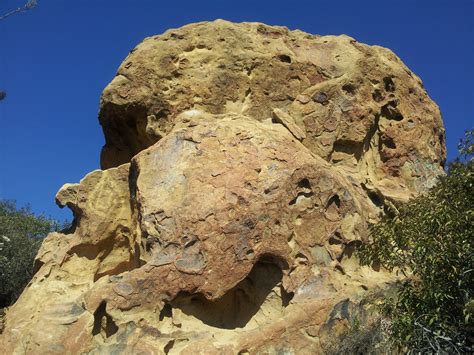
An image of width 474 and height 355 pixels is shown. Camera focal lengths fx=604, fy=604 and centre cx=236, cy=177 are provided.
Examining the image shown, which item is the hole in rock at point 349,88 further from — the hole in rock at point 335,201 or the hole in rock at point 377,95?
the hole in rock at point 335,201

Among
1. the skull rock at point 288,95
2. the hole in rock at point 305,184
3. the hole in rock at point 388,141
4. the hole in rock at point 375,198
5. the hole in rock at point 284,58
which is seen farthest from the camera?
the hole in rock at point 388,141

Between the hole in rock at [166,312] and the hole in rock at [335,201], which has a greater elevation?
the hole in rock at [335,201]

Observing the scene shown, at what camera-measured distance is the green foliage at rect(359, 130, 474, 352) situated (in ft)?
23.6

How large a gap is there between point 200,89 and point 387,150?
436 cm

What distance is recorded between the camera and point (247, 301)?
10.0 m

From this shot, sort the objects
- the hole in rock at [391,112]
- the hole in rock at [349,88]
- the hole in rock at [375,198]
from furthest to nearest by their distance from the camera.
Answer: the hole in rock at [391,112] < the hole in rock at [349,88] < the hole in rock at [375,198]

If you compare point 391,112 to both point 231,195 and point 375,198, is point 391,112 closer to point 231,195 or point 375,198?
point 375,198

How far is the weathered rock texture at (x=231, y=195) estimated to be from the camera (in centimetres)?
940

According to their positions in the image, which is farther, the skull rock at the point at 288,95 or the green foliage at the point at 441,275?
the skull rock at the point at 288,95

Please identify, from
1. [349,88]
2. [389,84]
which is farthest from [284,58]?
[389,84]

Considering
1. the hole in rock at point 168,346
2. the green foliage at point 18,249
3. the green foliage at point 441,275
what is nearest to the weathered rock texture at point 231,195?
the hole in rock at point 168,346

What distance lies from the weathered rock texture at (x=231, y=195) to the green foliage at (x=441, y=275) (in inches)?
76.3

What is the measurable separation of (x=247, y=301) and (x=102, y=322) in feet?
7.75

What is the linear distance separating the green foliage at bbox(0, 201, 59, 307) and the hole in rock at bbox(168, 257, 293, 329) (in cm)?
952
